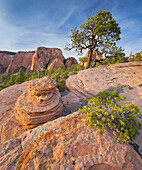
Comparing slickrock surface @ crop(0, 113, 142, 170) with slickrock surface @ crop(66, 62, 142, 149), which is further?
slickrock surface @ crop(66, 62, 142, 149)

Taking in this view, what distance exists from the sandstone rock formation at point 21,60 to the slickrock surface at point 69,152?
2856 inches

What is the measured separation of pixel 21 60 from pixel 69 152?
80.2 m

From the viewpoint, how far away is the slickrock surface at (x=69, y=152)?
6.68ft

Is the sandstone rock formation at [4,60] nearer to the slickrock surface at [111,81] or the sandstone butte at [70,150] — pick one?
the slickrock surface at [111,81]

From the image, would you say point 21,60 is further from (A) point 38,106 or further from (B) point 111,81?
(B) point 111,81

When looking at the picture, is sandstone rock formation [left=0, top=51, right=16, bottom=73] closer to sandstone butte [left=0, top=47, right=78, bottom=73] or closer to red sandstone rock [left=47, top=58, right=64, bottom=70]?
sandstone butte [left=0, top=47, right=78, bottom=73]

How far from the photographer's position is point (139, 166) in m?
2.08

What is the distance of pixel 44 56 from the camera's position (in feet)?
207

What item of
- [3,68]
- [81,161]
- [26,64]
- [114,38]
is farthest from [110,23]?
[3,68]

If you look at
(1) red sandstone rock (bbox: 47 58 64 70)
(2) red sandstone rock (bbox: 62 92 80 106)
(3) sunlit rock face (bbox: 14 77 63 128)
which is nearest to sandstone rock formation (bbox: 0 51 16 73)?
(1) red sandstone rock (bbox: 47 58 64 70)

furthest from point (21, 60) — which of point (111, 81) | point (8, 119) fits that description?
point (111, 81)

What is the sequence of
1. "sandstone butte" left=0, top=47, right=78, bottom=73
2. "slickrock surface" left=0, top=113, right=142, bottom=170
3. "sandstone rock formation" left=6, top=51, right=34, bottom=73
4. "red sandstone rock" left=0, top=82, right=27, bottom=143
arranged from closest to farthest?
"slickrock surface" left=0, top=113, right=142, bottom=170 < "red sandstone rock" left=0, top=82, right=27, bottom=143 < "sandstone butte" left=0, top=47, right=78, bottom=73 < "sandstone rock formation" left=6, top=51, right=34, bottom=73

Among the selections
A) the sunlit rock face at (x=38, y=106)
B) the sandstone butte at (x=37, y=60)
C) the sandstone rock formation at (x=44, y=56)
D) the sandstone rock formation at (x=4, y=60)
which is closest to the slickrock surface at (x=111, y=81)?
the sunlit rock face at (x=38, y=106)

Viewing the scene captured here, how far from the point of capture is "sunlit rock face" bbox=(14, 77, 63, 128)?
17.2 feet
